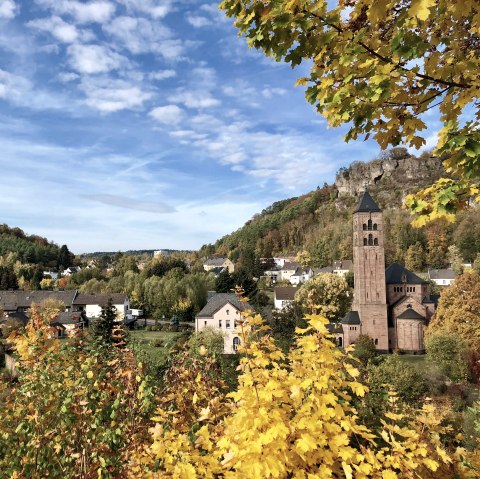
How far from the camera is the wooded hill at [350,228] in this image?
258 ft

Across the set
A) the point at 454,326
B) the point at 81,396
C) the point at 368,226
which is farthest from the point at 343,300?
the point at 81,396

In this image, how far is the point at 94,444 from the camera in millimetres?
4520

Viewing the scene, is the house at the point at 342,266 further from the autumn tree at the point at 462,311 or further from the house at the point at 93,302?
the autumn tree at the point at 462,311

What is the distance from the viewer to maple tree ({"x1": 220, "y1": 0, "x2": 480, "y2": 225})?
3.29m

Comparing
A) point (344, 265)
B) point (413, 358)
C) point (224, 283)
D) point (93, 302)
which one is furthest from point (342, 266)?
point (93, 302)

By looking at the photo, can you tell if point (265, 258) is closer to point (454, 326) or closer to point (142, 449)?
point (454, 326)

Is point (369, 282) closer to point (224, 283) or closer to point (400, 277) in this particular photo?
point (400, 277)

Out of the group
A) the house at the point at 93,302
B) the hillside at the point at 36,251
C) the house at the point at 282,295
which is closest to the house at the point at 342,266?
the house at the point at 282,295

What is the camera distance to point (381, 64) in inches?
132

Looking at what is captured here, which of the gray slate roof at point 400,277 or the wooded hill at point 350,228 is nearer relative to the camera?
the gray slate roof at point 400,277

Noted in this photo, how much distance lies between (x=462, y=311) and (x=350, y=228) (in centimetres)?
6513

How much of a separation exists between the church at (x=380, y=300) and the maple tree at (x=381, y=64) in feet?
122

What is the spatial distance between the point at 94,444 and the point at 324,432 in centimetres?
285

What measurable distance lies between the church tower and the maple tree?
126 ft
